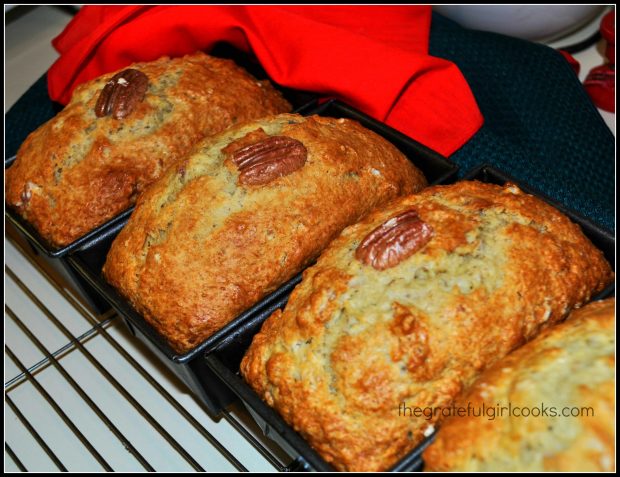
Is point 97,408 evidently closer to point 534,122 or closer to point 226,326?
point 226,326

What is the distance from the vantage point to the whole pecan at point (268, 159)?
142 centimetres

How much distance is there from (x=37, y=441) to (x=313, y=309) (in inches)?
34.0

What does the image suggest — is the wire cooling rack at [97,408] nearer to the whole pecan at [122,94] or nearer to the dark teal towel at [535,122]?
the whole pecan at [122,94]

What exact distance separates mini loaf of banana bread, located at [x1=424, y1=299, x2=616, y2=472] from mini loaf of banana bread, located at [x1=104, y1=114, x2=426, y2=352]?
52 centimetres

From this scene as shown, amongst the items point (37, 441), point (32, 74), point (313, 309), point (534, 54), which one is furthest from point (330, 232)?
point (32, 74)

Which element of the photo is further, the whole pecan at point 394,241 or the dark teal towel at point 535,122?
the dark teal towel at point 535,122

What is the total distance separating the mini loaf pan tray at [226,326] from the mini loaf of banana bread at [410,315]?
0.25 ft

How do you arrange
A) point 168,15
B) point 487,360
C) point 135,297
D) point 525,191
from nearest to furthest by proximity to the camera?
point 487,360 → point 525,191 → point 135,297 → point 168,15

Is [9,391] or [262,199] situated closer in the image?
[262,199]

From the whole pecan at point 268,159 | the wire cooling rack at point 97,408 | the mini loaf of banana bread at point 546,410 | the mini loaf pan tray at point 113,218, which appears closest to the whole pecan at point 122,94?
the mini loaf pan tray at point 113,218

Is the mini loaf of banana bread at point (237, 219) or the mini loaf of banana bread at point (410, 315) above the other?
the mini loaf of banana bread at point (237, 219)

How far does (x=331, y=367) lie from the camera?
112 cm

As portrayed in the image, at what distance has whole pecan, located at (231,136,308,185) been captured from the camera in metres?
1.42

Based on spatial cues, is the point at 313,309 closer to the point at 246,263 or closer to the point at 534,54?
the point at 246,263
